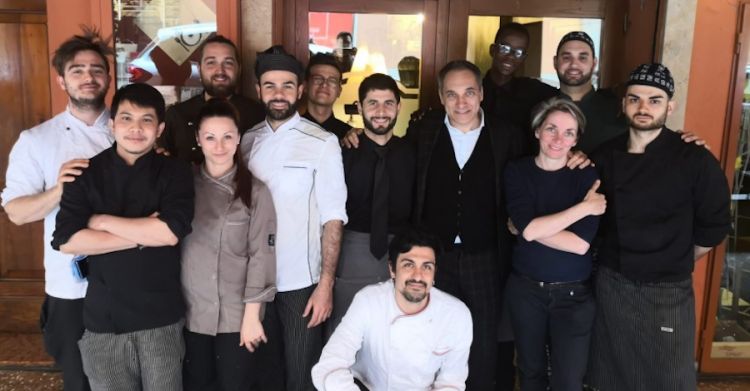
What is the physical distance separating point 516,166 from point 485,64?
1.30 metres

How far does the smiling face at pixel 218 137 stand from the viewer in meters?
2.55

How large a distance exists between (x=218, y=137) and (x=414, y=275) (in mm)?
1033

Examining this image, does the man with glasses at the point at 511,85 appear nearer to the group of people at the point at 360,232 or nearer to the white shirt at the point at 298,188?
the group of people at the point at 360,232

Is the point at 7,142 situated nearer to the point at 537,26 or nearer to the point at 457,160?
the point at 457,160

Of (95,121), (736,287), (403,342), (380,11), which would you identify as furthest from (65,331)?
(736,287)

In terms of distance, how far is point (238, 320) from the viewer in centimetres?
265

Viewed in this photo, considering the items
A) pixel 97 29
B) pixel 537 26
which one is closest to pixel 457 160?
pixel 537 26

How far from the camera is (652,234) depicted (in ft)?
9.16

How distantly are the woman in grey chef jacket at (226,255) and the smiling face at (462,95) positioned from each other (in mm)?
1066

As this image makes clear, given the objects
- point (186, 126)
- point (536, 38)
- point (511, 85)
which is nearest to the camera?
point (186, 126)

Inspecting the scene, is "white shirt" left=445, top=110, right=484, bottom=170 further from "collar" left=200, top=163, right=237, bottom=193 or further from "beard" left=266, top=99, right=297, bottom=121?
"collar" left=200, top=163, right=237, bottom=193

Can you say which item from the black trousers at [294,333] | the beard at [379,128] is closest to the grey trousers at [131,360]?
the black trousers at [294,333]

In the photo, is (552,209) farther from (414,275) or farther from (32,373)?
(32,373)

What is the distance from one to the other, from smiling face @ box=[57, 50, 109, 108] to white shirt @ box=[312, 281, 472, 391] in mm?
1493
